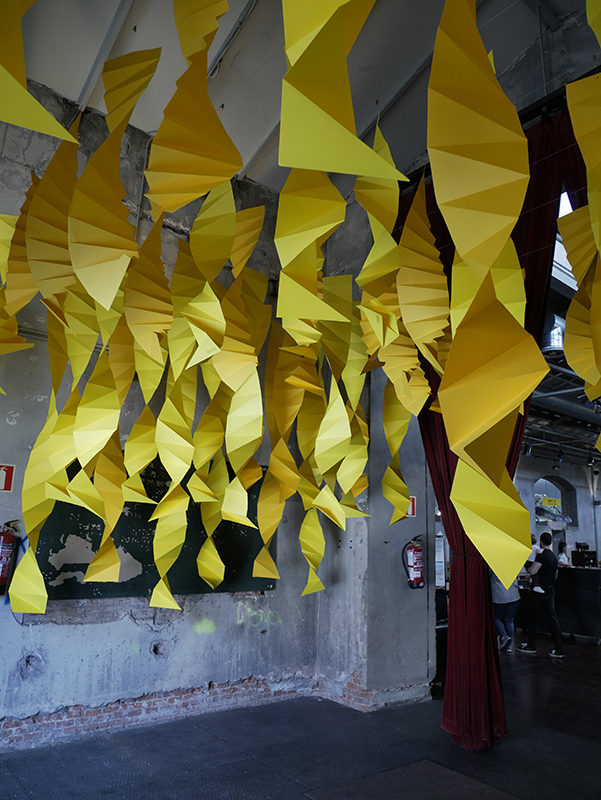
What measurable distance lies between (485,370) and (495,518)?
0.56 ft

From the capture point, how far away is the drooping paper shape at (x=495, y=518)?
58 centimetres

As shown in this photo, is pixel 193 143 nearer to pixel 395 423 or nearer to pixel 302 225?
pixel 302 225

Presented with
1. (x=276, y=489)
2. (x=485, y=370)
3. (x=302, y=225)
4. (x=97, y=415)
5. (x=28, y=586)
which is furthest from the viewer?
(x=276, y=489)

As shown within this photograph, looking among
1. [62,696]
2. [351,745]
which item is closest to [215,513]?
[62,696]

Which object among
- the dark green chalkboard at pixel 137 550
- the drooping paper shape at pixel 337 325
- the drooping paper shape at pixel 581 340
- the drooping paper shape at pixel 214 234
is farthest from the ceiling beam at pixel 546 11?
the dark green chalkboard at pixel 137 550

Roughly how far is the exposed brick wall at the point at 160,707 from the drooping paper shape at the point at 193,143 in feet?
11.0

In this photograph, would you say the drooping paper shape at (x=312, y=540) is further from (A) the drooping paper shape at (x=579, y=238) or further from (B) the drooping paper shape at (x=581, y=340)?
(A) the drooping paper shape at (x=579, y=238)

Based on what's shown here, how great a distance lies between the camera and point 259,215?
1.81 m

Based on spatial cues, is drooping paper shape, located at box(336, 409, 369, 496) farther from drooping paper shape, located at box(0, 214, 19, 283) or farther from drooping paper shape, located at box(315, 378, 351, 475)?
drooping paper shape, located at box(0, 214, 19, 283)

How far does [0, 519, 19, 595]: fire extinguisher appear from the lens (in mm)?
3061

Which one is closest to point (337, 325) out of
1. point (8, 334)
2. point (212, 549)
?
point (8, 334)

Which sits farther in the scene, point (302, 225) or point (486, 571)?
point (486, 571)

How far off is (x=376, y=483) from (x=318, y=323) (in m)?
2.46

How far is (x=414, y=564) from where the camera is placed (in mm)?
4367
